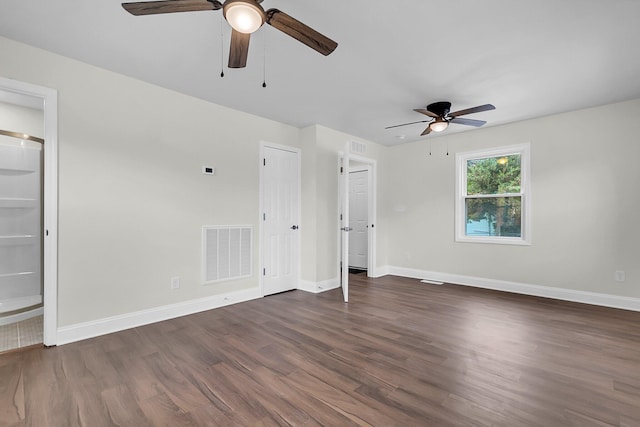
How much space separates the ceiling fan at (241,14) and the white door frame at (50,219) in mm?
1738

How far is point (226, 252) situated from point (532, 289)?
4502 millimetres

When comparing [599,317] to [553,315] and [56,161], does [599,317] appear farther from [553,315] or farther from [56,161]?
[56,161]

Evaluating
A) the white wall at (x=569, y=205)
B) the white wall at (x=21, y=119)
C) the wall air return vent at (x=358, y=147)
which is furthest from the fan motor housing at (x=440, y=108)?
the white wall at (x=21, y=119)

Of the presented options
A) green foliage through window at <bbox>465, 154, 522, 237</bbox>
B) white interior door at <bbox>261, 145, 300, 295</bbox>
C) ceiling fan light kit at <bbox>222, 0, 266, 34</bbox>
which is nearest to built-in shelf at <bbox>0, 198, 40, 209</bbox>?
white interior door at <bbox>261, 145, 300, 295</bbox>

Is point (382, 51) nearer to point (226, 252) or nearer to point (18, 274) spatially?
point (226, 252)

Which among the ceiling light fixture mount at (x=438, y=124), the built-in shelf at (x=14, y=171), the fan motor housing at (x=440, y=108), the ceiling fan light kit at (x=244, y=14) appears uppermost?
the fan motor housing at (x=440, y=108)

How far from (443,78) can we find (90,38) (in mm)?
3251

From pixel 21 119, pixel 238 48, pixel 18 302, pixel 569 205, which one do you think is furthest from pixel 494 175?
pixel 18 302

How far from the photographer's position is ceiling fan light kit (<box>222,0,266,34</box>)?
63.5 inches

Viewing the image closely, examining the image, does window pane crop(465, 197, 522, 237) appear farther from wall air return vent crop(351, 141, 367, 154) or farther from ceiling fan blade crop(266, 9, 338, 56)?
ceiling fan blade crop(266, 9, 338, 56)

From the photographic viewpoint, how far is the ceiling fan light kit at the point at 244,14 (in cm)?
161

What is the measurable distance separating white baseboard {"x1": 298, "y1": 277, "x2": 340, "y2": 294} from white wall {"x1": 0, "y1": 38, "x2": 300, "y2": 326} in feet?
4.09

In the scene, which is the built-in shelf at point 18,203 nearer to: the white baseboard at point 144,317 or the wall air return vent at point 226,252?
the white baseboard at point 144,317

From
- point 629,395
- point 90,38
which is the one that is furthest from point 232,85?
point 629,395
